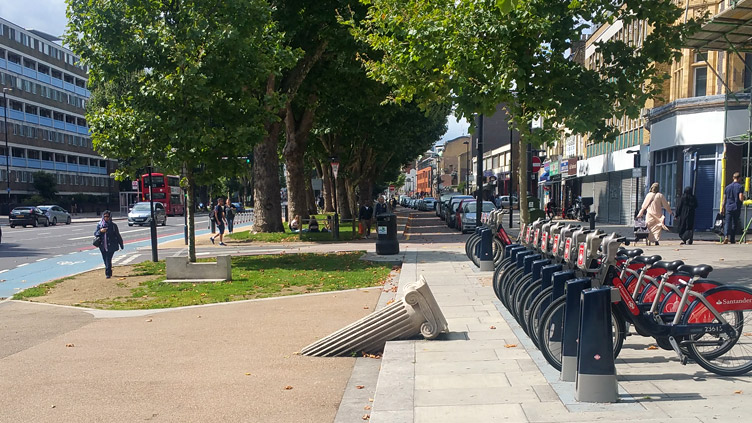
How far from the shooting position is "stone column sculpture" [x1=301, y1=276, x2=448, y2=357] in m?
7.04

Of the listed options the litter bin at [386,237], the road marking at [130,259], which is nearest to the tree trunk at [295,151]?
the road marking at [130,259]

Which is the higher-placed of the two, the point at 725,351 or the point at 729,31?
the point at 729,31

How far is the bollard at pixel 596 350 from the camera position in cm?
452

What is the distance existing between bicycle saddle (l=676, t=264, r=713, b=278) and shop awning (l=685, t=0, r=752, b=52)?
10.6 m

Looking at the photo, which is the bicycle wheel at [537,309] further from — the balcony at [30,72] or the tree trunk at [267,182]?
the balcony at [30,72]

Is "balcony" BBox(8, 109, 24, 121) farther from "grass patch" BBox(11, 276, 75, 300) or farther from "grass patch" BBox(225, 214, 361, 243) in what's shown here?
"grass patch" BBox(11, 276, 75, 300)

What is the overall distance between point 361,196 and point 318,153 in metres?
6.35

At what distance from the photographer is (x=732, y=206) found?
54.5 ft

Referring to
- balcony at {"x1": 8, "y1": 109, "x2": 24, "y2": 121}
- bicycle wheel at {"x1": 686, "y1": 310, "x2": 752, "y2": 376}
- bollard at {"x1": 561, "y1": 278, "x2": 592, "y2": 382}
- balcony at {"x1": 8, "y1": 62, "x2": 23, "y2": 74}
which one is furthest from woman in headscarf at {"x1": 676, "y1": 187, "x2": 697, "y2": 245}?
balcony at {"x1": 8, "y1": 62, "x2": 23, "y2": 74}

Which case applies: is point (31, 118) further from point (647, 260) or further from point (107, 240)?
point (647, 260)

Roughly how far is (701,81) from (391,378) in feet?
76.4

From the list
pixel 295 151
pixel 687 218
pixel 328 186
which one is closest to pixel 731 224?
pixel 687 218

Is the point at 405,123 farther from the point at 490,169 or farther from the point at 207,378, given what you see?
the point at 490,169

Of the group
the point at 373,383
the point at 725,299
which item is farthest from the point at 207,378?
the point at 725,299
